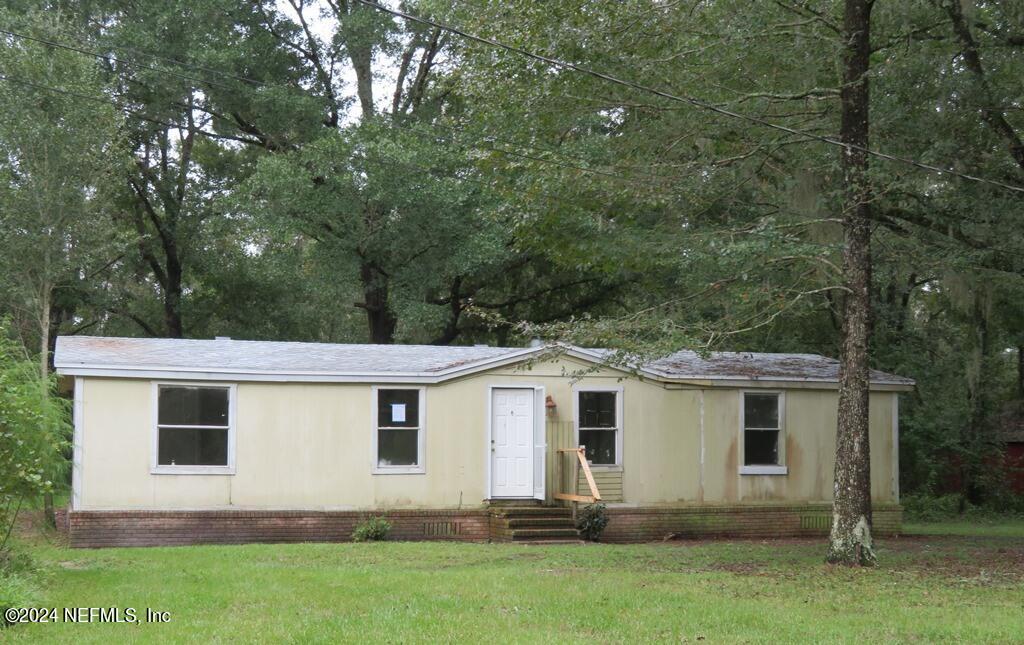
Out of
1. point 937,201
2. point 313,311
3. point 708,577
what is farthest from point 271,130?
point 708,577

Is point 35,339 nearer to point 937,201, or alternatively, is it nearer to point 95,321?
point 95,321

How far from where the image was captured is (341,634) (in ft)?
30.1

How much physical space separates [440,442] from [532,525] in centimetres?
208

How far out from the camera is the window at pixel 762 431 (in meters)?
20.2

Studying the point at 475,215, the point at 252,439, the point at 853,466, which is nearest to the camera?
the point at 853,466

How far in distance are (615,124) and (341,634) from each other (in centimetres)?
1169

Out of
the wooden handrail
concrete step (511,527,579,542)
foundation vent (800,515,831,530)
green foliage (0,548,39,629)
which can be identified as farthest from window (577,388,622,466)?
green foliage (0,548,39,629)

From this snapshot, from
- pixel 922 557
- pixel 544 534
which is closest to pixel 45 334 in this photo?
pixel 544 534

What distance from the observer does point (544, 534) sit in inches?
710

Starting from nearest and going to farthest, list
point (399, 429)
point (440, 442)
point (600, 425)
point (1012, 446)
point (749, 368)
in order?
point (399, 429) < point (440, 442) < point (600, 425) < point (749, 368) < point (1012, 446)

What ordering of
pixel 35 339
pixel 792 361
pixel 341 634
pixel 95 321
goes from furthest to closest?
pixel 95 321 → pixel 35 339 → pixel 792 361 → pixel 341 634

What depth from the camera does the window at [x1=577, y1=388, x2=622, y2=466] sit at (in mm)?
19531

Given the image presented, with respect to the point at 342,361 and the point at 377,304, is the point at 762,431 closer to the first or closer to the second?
the point at 342,361

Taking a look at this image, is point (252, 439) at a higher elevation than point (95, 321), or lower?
lower
